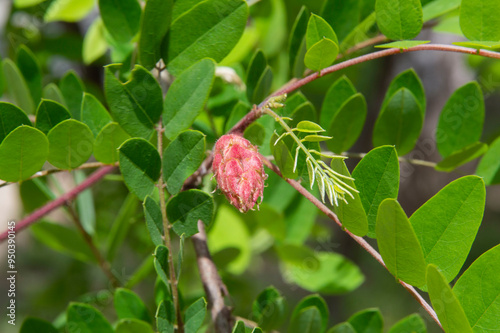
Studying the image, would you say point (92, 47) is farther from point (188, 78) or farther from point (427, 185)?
point (427, 185)

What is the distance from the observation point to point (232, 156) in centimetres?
55

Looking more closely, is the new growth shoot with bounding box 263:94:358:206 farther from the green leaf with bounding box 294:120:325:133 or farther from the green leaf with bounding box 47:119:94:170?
the green leaf with bounding box 47:119:94:170

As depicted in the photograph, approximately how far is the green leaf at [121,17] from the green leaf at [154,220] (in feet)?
1.09

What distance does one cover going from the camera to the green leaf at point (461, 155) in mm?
792

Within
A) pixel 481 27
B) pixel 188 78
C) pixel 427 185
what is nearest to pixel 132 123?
pixel 188 78

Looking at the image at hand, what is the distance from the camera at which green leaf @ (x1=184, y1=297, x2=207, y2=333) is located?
60 centimetres

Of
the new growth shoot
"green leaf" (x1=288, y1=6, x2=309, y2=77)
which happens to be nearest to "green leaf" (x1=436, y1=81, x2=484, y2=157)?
"green leaf" (x1=288, y1=6, x2=309, y2=77)

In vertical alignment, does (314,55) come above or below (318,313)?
above

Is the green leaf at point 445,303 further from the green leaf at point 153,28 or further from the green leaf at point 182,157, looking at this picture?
the green leaf at point 153,28

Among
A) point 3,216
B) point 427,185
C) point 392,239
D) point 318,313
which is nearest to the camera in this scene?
point 392,239

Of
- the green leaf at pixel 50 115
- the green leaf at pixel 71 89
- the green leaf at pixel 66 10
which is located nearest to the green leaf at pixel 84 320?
the green leaf at pixel 50 115

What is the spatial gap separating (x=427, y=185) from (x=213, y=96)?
3.22 m

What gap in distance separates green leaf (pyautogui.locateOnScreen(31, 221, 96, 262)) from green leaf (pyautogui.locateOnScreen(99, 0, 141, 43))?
0.46m

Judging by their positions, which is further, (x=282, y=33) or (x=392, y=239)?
(x=282, y=33)
